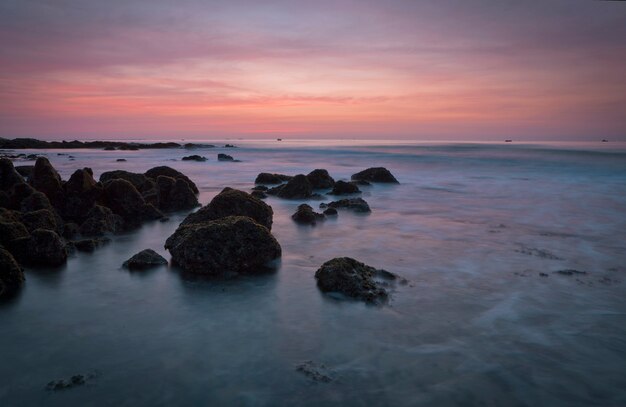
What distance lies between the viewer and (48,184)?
11641 millimetres

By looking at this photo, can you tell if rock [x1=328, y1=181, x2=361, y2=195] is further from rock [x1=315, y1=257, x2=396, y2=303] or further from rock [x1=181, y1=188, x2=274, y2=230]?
rock [x1=315, y1=257, x2=396, y2=303]

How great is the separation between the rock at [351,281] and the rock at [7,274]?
14.7ft

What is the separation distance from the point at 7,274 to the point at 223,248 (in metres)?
3.10

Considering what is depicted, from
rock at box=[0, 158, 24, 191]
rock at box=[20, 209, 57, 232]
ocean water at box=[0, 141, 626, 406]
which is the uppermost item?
rock at box=[0, 158, 24, 191]

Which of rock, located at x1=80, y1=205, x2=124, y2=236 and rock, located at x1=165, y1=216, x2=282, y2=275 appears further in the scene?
rock, located at x1=80, y1=205, x2=124, y2=236

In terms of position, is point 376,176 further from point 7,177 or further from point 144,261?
point 144,261

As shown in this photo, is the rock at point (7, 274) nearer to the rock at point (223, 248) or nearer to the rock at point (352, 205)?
the rock at point (223, 248)

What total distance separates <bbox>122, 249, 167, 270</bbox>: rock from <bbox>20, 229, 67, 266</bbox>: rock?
115cm

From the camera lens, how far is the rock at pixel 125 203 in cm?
1138

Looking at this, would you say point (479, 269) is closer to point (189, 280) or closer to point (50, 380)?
point (189, 280)

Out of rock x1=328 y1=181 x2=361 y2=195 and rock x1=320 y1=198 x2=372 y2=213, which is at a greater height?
rock x1=328 y1=181 x2=361 y2=195

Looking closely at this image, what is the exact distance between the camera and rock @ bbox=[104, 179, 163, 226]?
11.4 metres

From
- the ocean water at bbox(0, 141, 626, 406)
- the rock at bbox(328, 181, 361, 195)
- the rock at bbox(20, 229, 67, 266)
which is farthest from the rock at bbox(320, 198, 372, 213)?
the rock at bbox(20, 229, 67, 266)

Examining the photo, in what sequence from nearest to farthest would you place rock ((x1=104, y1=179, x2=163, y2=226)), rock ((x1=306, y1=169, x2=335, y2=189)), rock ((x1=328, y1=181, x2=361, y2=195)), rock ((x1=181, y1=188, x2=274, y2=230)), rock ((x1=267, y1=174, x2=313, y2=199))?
rock ((x1=181, y1=188, x2=274, y2=230)), rock ((x1=104, y1=179, x2=163, y2=226)), rock ((x1=267, y1=174, x2=313, y2=199)), rock ((x1=328, y1=181, x2=361, y2=195)), rock ((x1=306, y1=169, x2=335, y2=189))
